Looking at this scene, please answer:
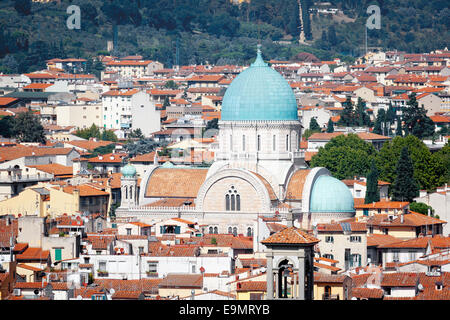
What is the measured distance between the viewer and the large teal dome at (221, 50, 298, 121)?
55531 millimetres

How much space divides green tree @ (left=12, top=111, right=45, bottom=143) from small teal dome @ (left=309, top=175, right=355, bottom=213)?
45.1m

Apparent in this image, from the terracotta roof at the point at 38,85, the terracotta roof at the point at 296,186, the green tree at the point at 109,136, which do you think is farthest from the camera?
the terracotta roof at the point at 38,85

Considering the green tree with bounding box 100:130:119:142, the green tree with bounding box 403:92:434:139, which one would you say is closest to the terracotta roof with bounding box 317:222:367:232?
the green tree with bounding box 403:92:434:139

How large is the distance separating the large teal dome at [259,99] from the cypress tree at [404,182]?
10.5 meters

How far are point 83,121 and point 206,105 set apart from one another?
12.1m

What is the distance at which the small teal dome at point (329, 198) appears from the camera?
177ft

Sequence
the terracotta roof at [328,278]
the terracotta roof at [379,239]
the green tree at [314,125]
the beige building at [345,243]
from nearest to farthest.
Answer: the terracotta roof at [328,278] → the beige building at [345,243] → the terracotta roof at [379,239] → the green tree at [314,125]

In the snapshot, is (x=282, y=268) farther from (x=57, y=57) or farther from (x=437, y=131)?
(x=57, y=57)

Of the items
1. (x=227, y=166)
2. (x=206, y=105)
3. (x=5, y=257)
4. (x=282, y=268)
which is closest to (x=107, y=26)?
(x=206, y=105)

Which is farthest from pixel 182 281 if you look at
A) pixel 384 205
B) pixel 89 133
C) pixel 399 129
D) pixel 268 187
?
pixel 89 133

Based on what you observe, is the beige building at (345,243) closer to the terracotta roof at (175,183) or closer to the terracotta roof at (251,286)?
the terracotta roof at (175,183)

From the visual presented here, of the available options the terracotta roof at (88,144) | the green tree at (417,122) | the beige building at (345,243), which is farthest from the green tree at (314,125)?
the beige building at (345,243)

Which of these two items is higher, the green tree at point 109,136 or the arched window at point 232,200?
the arched window at point 232,200

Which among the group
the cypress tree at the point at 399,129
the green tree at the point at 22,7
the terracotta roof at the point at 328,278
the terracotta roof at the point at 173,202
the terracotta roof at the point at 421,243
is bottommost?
the cypress tree at the point at 399,129
